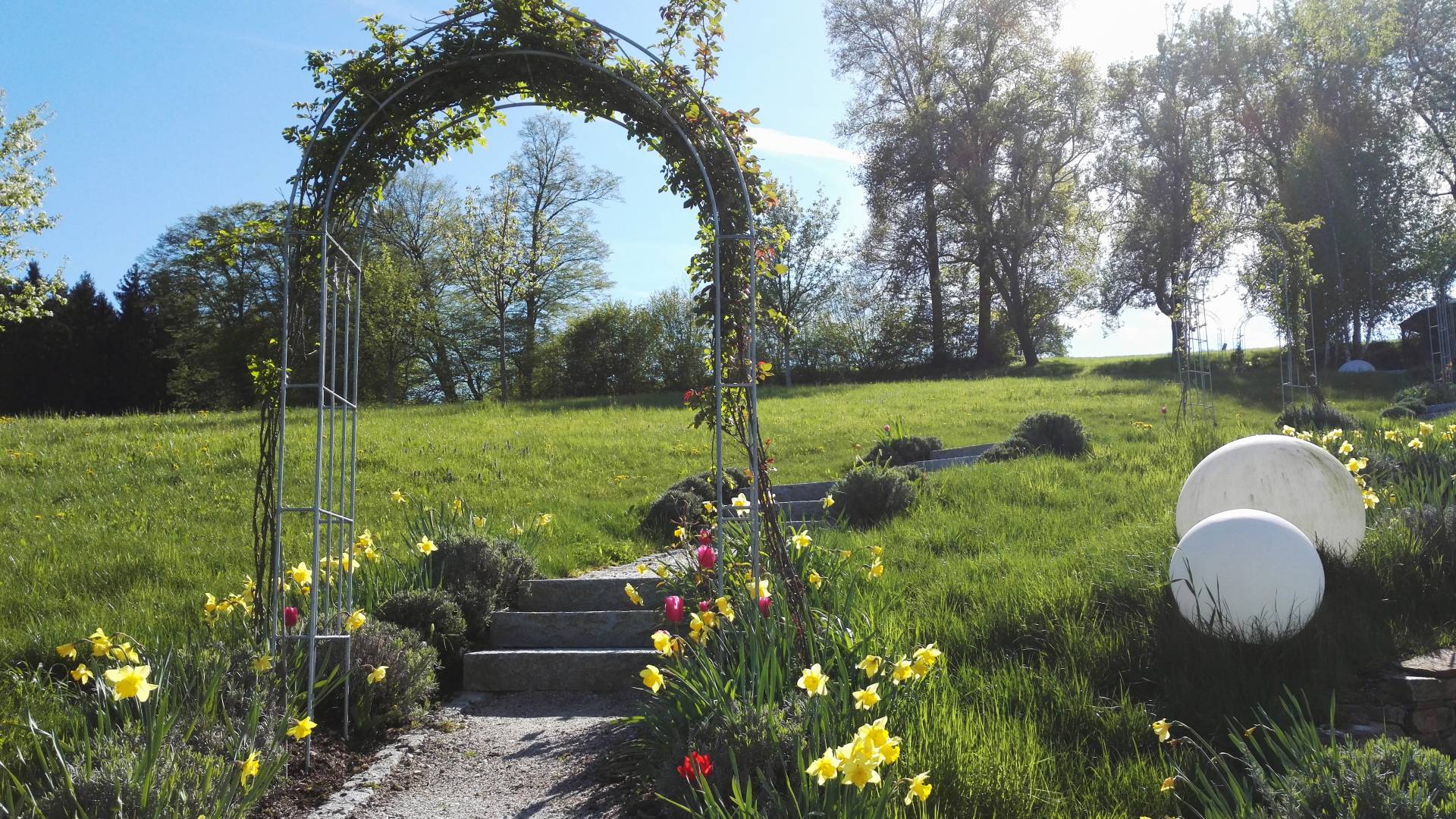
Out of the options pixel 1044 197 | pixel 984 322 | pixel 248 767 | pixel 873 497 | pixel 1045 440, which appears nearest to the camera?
pixel 248 767

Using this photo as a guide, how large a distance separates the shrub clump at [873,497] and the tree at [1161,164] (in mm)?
21738

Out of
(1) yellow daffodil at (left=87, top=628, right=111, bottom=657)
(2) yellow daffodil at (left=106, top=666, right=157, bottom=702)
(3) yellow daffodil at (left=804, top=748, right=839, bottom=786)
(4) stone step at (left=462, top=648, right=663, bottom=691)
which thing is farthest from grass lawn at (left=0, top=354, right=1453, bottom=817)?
(2) yellow daffodil at (left=106, top=666, right=157, bottom=702)

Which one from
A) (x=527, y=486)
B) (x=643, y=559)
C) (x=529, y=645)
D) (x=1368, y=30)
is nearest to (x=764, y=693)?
(x=529, y=645)

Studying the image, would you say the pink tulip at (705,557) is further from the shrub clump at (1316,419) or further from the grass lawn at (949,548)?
the shrub clump at (1316,419)

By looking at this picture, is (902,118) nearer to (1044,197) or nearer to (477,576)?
(1044,197)

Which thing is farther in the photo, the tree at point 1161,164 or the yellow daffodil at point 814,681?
the tree at point 1161,164

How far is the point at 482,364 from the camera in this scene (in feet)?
115

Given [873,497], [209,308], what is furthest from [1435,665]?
[209,308]

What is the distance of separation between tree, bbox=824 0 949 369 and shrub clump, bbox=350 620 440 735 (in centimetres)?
2400

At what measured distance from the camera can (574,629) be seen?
5.82 meters

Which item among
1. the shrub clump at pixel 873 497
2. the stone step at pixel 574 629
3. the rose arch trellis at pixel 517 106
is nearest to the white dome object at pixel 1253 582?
the rose arch trellis at pixel 517 106

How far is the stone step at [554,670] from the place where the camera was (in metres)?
5.34

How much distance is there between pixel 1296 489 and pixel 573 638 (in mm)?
4371

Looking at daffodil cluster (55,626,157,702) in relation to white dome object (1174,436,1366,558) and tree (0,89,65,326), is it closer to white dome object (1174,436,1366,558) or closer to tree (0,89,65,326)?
white dome object (1174,436,1366,558)
